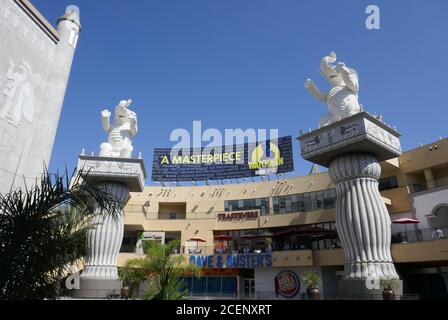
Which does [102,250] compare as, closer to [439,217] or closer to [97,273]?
[97,273]

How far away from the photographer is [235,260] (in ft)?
87.6

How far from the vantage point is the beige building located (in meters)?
20.5

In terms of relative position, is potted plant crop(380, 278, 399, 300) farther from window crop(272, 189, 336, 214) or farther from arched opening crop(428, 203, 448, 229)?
window crop(272, 189, 336, 214)

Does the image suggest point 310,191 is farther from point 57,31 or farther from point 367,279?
point 57,31

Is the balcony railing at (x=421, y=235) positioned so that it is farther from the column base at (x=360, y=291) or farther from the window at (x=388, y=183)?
the column base at (x=360, y=291)

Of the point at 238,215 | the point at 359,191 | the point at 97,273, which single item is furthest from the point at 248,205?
the point at 359,191

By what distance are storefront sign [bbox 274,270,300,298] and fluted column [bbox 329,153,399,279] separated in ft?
38.5

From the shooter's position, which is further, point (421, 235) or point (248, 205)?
point (248, 205)

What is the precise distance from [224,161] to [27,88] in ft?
97.3

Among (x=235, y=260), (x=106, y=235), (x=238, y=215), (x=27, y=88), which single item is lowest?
(x=235, y=260)

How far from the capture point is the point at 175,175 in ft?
123
